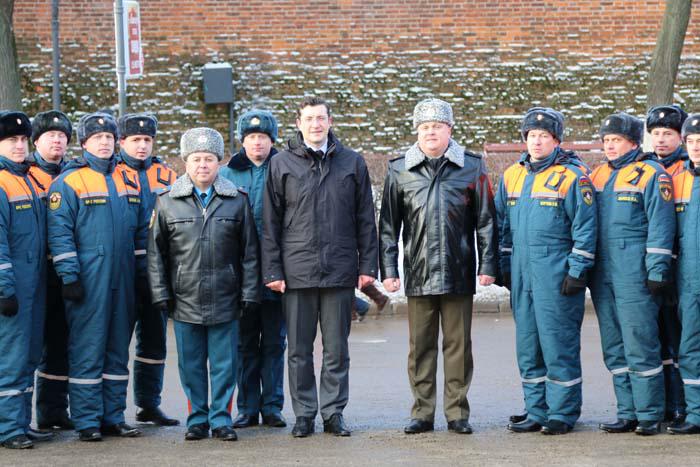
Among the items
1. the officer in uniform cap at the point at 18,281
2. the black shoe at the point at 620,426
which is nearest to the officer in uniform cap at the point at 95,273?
the officer in uniform cap at the point at 18,281

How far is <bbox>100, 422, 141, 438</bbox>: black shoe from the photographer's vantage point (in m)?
7.94

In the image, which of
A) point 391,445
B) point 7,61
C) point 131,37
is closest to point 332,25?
point 131,37

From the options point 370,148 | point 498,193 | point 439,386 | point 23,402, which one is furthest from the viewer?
point 370,148

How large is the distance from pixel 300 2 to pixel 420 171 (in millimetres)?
13818

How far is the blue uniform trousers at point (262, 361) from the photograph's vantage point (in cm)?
831

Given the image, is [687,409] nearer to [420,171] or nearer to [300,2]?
[420,171]

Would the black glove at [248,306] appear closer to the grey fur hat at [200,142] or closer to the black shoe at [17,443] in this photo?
the grey fur hat at [200,142]

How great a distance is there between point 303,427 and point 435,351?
0.99 meters

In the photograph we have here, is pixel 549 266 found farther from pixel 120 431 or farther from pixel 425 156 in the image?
pixel 120 431

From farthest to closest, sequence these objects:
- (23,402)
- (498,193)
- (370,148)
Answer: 1. (370,148)
2. (498,193)
3. (23,402)

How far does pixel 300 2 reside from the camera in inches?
835

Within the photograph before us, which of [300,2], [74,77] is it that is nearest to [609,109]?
[300,2]

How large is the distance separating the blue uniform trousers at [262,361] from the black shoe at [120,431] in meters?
0.76

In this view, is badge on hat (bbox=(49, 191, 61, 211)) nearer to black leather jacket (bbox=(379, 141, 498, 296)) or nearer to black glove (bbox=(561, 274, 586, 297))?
black leather jacket (bbox=(379, 141, 498, 296))
